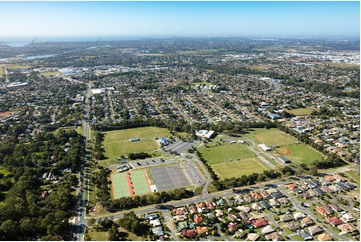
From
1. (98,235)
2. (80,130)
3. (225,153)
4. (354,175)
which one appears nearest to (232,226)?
(98,235)

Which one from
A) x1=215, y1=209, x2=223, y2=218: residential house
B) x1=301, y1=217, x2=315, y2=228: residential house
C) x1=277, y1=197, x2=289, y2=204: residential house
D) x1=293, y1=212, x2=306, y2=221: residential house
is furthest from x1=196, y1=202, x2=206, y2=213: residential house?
x1=301, y1=217, x2=315, y2=228: residential house

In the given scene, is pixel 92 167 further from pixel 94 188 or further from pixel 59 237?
pixel 59 237

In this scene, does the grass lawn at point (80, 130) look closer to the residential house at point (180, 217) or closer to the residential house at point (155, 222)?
the residential house at point (155, 222)

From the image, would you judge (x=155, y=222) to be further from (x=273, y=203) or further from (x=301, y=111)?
(x=301, y=111)

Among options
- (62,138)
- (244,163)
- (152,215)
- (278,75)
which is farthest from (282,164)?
(278,75)

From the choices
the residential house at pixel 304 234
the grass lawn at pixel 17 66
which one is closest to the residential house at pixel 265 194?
the residential house at pixel 304 234

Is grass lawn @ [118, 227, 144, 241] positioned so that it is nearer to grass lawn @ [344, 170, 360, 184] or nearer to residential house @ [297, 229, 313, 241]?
residential house @ [297, 229, 313, 241]
